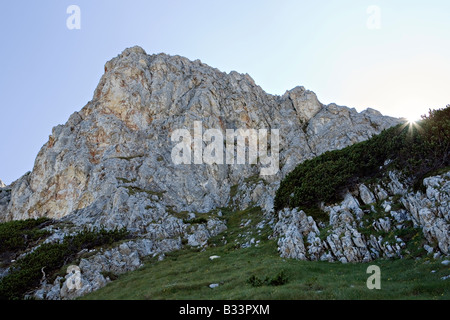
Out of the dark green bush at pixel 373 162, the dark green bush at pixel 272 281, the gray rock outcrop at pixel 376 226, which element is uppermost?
the dark green bush at pixel 373 162

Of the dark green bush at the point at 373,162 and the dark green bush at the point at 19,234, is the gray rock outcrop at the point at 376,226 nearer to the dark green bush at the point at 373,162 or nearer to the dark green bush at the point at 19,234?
the dark green bush at the point at 373,162

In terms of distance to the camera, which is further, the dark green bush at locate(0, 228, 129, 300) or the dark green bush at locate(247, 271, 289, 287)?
the dark green bush at locate(0, 228, 129, 300)

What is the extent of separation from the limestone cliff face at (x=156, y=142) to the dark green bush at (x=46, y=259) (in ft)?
30.0

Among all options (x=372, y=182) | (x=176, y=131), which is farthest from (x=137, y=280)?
(x=176, y=131)

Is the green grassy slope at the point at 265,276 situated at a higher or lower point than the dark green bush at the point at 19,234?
lower

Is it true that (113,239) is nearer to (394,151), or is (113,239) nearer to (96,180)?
(96,180)

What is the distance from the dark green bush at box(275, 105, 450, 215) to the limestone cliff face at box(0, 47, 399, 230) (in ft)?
49.8

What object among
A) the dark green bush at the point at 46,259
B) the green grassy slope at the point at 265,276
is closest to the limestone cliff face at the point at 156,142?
the dark green bush at the point at 46,259

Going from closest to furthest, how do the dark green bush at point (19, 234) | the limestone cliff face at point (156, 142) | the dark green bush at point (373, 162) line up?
the dark green bush at point (373, 162), the dark green bush at point (19, 234), the limestone cliff face at point (156, 142)

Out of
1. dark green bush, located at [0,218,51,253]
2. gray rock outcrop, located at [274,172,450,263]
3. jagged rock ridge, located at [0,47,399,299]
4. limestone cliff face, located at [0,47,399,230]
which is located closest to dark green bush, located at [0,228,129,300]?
jagged rock ridge, located at [0,47,399,299]

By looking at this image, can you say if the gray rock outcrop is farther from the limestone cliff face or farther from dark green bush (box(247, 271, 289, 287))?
the limestone cliff face

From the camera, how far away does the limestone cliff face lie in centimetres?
7681

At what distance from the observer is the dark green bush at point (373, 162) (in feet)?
116

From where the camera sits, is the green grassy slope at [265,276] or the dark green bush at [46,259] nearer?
the green grassy slope at [265,276]
